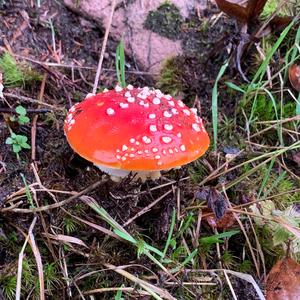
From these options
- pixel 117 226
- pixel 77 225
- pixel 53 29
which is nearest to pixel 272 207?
pixel 117 226

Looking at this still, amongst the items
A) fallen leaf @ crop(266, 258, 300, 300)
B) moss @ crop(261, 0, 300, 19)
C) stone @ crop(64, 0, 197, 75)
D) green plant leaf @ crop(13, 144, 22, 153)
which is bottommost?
fallen leaf @ crop(266, 258, 300, 300)

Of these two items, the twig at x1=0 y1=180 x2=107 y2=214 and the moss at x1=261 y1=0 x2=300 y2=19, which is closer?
the twig at x1=0 y1=180 x2=107 y2=214

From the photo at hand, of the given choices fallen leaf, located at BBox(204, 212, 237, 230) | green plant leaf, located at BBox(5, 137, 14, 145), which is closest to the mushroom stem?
fallen leaf, located at BBox(204, 212, 237, 230)

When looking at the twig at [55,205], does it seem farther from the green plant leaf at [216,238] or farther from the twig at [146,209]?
the green plant leaf at [216,238]

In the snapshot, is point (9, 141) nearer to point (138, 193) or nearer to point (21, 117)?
point (21, 117)

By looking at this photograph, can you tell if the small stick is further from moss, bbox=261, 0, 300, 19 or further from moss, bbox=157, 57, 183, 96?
moss, bbox=261, 0, 300, 19

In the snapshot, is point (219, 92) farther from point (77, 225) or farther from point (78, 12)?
point (77, 225)

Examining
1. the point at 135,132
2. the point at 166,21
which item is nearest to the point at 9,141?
the point at 135,132
